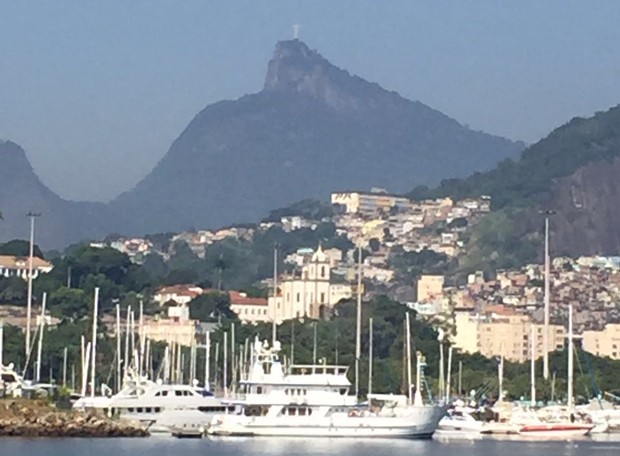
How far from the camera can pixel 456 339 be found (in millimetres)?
141375

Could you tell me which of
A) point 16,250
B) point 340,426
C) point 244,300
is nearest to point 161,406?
point 340,426

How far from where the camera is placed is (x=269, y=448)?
2288 inches

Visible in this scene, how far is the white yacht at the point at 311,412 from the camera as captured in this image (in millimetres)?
61469

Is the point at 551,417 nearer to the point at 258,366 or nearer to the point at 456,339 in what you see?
the point at 258,366

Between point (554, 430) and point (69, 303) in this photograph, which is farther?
point (69, 303)

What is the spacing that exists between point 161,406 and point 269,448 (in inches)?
422

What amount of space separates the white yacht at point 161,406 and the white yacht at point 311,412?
178 inches

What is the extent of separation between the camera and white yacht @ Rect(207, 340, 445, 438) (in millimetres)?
61469

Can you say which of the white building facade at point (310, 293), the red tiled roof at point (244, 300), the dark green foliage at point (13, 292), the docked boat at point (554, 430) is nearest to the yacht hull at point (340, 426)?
the docked boat at point (554, 430)

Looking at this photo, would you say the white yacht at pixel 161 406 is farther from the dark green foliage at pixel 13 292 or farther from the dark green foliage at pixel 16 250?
the dark green foliage at pixel 16 250

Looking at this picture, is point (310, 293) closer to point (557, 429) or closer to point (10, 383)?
point (10, 383)

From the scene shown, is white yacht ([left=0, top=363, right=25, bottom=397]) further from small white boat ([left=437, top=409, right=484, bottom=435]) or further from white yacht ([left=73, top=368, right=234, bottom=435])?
small white boat ([left=437, top=409, right=484, bottom=435])

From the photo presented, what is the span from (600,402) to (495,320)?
64768mm

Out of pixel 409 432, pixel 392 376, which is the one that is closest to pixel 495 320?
pixel 392 376
